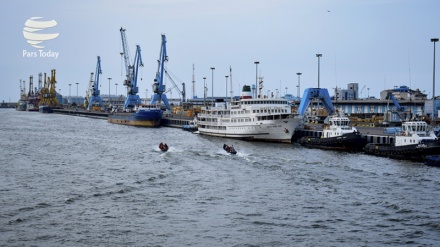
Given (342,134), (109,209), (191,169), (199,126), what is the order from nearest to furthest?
(109,209)
(191,169)
(342,134)
(199,126)

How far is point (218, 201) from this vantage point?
40781 mm

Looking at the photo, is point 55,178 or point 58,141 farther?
point 58,141

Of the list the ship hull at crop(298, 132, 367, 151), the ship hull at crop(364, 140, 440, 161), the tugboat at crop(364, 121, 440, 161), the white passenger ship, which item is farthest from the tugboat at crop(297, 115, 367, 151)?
the white passenger ship

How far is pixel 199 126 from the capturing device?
11794 cm

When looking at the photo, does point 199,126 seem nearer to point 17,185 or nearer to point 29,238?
point 17,185

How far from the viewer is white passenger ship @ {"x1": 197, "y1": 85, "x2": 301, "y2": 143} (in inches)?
3587

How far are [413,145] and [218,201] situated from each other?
31.4m

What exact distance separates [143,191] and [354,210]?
17.0 meters

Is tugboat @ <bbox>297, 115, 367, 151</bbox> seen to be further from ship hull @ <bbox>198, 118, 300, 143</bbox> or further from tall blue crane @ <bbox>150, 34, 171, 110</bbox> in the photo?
tall blue crane @ <bbox>150, 34, 171, 110</bbox>

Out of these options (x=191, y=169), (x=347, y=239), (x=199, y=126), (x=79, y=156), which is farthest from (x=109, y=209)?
(x=199, y=126)

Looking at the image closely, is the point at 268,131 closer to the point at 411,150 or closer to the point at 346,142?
the point at 346,142

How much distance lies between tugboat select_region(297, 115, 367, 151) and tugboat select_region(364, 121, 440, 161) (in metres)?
5.67

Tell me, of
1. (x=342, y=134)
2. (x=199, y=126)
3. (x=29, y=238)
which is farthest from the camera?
(x=199, y=126)

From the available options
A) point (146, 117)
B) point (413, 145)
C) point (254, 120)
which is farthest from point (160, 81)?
point (413, 145)
